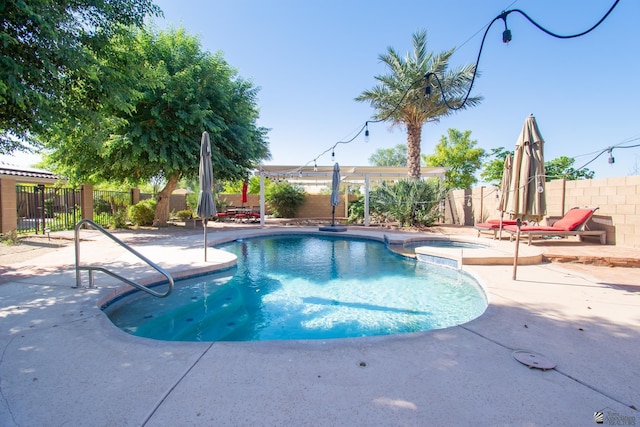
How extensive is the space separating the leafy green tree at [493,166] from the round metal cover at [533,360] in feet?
101

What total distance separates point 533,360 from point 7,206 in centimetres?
1383

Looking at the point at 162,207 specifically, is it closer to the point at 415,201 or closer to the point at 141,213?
the point at 141,213

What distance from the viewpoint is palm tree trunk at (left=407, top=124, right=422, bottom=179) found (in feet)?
50.7

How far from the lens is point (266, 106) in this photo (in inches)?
607

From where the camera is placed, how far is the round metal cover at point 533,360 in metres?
2.38

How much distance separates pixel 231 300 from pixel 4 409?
3.32m

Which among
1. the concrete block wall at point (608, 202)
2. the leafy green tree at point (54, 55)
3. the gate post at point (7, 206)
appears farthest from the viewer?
the gate post at point (7, 206)

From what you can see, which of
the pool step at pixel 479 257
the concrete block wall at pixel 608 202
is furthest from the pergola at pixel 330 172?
the pool step at pixel 479 257

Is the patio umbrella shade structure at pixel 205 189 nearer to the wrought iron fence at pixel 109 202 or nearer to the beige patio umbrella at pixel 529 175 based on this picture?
the beige patio umbrella at pixel 529 175

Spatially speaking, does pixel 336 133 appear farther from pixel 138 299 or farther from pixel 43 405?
pixel 43 405

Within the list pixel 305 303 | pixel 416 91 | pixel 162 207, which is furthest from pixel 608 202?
pixel 162 207

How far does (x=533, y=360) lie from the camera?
8.13ft

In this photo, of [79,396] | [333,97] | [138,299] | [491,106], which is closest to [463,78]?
[491,106]

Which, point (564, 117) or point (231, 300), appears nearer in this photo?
point (231, 300)
